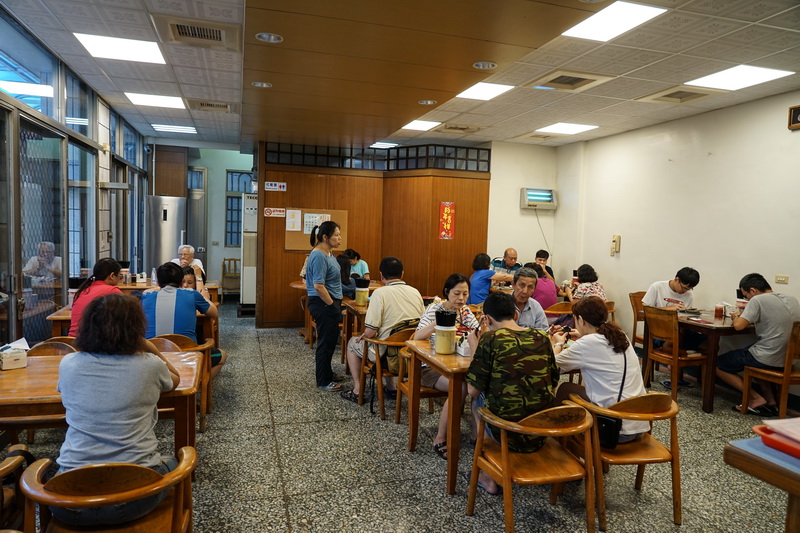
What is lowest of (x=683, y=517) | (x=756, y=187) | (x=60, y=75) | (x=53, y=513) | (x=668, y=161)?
(x=683, y=517)

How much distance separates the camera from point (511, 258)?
757 centimetres

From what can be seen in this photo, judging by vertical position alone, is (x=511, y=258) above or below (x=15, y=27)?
below

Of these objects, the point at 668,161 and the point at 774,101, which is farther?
the point at 668,161

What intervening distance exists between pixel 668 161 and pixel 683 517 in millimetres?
4962

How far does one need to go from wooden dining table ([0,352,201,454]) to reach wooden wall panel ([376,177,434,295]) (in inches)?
211

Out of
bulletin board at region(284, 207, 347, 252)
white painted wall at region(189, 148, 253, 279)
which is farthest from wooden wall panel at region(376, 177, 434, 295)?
white painted wall at region(189, 148, 253, 279)

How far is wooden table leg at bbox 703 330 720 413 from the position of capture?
4.52 m

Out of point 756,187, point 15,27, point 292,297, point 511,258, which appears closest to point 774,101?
point 756,187

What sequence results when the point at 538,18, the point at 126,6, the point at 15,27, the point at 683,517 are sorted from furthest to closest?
the point at 15,27, the point at 126,6, the point at 538,18, the point at 683,517

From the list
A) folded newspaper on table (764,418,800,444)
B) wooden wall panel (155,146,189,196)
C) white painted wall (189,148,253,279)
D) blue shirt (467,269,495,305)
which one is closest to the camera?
folded newspaper on table (764,418,800,444)

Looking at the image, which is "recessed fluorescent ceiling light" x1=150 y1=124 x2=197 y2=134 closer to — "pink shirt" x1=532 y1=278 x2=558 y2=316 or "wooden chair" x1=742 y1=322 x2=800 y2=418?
"pink shirt" x1=532 y1=278 x2=558 y2=316

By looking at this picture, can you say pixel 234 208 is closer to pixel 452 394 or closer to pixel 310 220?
pixel 310 220

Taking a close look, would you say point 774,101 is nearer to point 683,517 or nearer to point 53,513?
point 683,517

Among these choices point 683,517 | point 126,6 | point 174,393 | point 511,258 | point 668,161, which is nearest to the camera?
point 174,393
